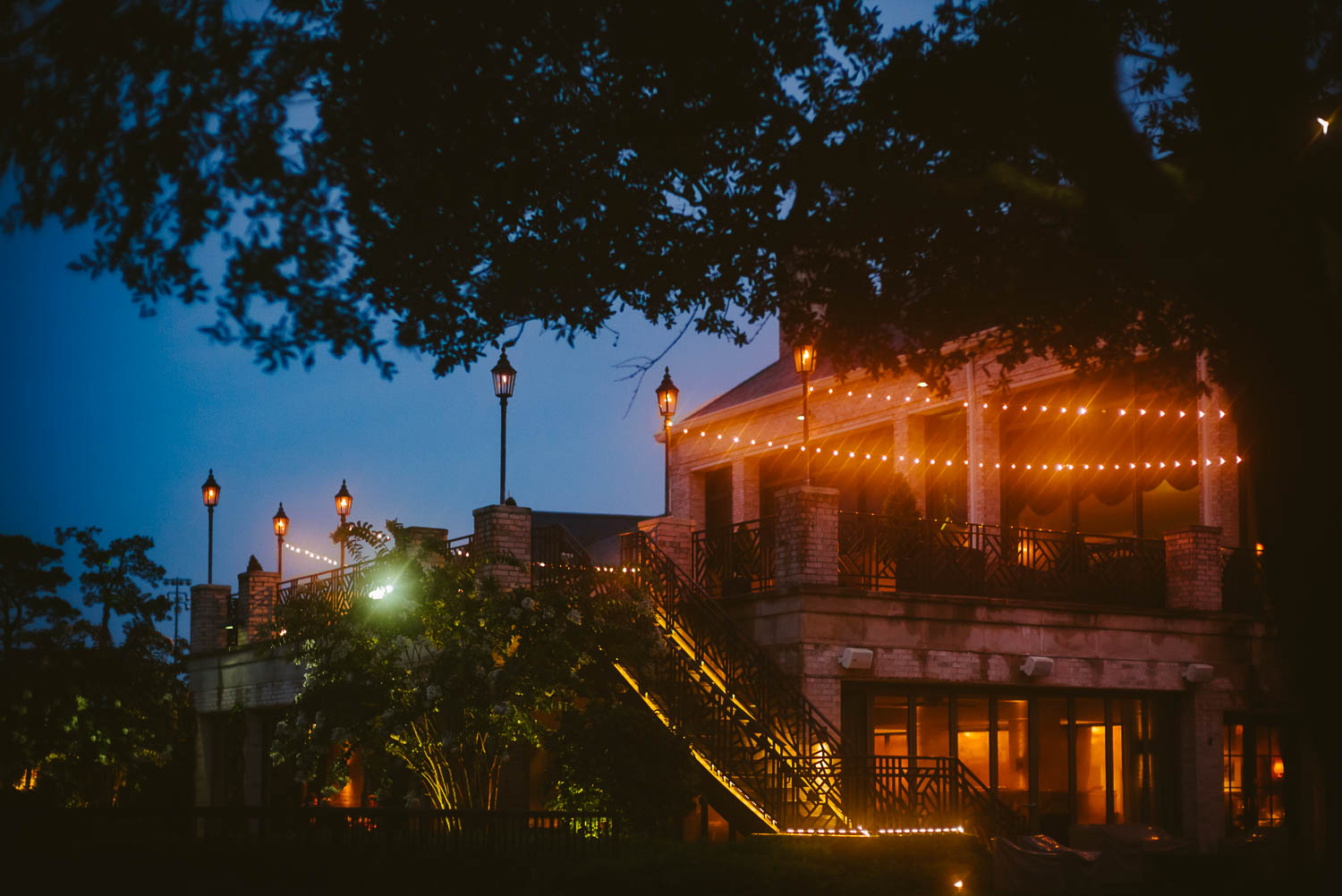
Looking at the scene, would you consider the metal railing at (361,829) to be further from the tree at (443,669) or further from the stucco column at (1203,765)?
the stucco column at (1203,765)

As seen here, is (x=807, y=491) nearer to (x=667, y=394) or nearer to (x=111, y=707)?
(x=667, y=394)

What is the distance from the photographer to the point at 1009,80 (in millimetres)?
13039

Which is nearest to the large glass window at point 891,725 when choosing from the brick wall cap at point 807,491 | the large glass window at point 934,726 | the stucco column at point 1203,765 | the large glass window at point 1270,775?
the large glass window at point 934,726

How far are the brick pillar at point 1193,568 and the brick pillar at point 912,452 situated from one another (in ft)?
19.2

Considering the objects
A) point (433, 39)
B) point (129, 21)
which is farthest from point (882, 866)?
point (129, 21)

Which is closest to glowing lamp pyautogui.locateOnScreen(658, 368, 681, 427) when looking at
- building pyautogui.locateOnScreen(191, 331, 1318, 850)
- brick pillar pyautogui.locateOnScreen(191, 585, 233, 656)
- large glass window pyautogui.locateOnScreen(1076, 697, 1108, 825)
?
building pyautogui.locateOnScreen(191, 331, 1318, 850)

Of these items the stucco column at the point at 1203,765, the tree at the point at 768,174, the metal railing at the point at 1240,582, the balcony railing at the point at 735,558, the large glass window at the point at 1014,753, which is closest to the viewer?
the tree at the point at 768,174

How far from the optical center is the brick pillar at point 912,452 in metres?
28.9

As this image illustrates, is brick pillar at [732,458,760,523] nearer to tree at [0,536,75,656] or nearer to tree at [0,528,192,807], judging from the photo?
tree at [0,528,192,807]

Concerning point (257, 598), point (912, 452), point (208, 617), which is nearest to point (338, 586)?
point (257, 598)

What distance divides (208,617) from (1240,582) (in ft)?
65.0

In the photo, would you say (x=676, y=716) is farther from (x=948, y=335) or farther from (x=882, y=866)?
(x=948, y=335)

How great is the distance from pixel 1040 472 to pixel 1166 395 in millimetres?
11856

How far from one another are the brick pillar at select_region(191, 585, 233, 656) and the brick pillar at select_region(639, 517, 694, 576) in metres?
12.3
